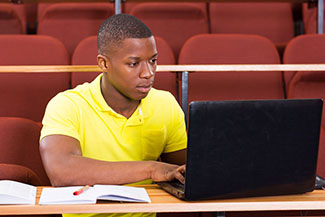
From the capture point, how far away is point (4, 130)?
89cm

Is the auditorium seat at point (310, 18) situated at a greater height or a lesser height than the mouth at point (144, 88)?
greater

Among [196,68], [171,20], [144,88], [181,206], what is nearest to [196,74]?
[196,68]

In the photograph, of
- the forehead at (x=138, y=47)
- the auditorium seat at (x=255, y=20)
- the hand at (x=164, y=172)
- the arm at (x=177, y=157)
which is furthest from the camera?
the auditorium seat at (x=255, y=20)

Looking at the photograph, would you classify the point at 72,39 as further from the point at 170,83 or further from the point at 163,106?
the point at 163,106

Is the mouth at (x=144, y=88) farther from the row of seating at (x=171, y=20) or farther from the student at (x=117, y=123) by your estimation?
the row of seating at (x=171, y=20)

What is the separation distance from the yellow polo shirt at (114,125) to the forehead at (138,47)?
11 cm

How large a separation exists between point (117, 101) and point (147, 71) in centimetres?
11

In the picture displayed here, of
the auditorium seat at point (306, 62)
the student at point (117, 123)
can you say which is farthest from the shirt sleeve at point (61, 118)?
the auditorium seat at point (306, 62)

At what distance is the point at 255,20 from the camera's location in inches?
60.7

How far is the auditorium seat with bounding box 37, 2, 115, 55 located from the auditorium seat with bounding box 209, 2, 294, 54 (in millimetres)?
357

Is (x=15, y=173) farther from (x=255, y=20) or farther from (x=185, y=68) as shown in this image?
(x=255, y=20)

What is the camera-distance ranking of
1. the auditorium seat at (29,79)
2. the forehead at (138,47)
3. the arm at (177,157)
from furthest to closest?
the auditorium seat at (29,79), the arm at (177,157), the forehead at (138,47)

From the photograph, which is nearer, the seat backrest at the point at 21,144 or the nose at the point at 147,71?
the nose at the point at 147,71

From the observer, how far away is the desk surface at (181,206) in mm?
449
